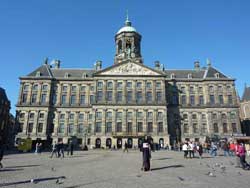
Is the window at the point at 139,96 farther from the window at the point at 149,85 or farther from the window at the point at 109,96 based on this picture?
the window at the point at 109,96

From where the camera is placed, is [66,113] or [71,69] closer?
[66,113]

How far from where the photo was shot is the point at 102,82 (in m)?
52.1

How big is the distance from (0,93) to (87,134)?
93.6ft

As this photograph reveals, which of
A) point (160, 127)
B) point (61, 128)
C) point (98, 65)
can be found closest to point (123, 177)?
point (160, 127)

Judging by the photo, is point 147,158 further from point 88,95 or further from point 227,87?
point 227,87

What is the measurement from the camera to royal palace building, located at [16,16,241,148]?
49.2 meters

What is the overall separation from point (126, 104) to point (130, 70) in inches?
358

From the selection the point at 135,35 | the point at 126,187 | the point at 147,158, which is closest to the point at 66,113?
the point at 135,35

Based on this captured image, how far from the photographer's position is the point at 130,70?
175 ft

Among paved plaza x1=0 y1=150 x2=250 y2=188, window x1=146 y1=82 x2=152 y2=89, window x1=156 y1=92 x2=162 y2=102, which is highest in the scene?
window x1=146 y1=82 x2=152 y2=89

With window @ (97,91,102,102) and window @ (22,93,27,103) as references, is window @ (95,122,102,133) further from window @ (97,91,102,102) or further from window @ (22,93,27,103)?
window @ (22,93,27,103)

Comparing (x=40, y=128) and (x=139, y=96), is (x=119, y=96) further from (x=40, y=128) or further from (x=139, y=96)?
(x=40, y=128)

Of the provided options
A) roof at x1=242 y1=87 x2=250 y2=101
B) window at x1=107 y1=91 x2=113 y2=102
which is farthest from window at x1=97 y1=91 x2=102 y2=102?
roof at x1=242 y1=87 x2=250 y2=101

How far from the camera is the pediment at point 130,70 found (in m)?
53.0
